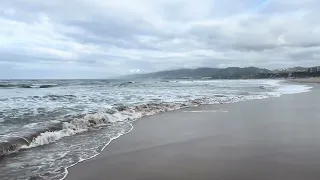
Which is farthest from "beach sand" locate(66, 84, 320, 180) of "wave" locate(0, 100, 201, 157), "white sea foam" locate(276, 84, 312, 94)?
"white sea foam" locate(276, 84, 312, 94)

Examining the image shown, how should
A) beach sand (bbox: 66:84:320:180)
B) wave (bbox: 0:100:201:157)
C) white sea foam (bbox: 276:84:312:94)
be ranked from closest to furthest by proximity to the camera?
beach sand (bbox: 66:84:320:180) → wave (bbox: 0:100:201:157) → white sea foam (bbox: 276:84:312:94)

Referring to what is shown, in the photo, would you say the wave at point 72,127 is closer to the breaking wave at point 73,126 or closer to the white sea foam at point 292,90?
the breaking wave at point 73,126

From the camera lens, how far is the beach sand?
5426 millimetres

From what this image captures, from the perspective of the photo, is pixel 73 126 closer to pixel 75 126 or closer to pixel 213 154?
pixel 75 126

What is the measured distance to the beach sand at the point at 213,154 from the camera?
17.8ft

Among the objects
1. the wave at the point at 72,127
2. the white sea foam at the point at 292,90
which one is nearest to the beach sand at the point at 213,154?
the wave at the point at 72,127

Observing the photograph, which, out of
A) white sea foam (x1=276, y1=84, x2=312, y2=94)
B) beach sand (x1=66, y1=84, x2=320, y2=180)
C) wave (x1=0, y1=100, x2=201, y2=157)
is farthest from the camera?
white sea foam (x1=276, y1=84, x2=312, y2=94)

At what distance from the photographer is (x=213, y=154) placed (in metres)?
6.75

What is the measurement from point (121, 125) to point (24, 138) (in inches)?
157

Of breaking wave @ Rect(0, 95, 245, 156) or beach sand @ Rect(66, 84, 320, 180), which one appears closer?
beach sand @ Rect(66, 84, 320, 180)

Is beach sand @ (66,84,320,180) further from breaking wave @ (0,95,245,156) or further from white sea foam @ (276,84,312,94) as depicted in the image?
white sea foam @ (276,84,312,94)

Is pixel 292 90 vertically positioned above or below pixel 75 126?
below

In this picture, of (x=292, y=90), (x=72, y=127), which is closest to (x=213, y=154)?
(x=72, y=127)

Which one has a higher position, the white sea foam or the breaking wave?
the breaking wave
